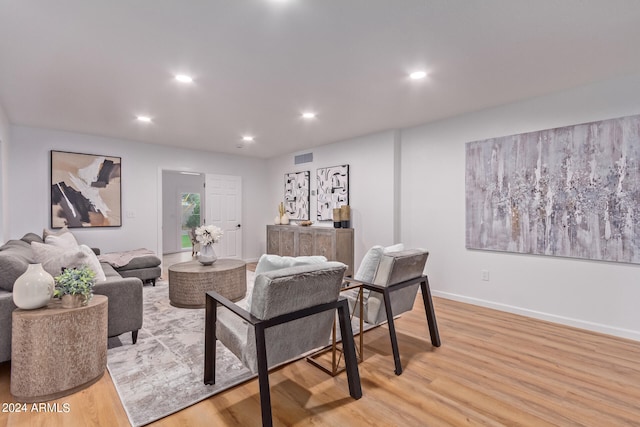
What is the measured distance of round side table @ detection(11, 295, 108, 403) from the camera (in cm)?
190

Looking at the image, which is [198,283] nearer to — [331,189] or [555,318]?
[331,189]

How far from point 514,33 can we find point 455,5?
60 centimetres

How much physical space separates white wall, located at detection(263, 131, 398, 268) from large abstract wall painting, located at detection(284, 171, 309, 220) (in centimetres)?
49

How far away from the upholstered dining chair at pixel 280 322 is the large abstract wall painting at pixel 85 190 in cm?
433

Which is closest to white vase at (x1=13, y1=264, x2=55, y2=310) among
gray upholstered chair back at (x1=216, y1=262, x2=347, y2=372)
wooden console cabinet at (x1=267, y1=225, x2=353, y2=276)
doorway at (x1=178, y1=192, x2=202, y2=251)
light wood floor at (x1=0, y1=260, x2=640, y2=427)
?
light wood floor at (x1=0, y1=260, x2=640, y2=427)

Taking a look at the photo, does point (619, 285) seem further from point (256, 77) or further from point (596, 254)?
point (256, 77)

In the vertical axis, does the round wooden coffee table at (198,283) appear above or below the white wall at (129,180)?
below

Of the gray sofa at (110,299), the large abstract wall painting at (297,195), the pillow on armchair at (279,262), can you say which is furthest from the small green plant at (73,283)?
the large abstract wall painting at (297,195)

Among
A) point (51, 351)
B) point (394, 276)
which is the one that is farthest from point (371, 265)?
point (51, 351)

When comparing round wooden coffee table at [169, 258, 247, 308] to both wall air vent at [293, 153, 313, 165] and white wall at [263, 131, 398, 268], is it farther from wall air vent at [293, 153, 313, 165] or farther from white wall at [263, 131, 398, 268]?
wall air vent at [293, 153, 313, 165]

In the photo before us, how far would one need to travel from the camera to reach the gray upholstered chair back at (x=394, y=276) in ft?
7.96

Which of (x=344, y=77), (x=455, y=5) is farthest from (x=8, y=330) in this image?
(x=455, y=5)

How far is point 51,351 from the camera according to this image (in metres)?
1.93

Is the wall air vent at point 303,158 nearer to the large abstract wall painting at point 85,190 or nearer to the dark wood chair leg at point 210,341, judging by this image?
the large abstract wall painting at point 85,190
